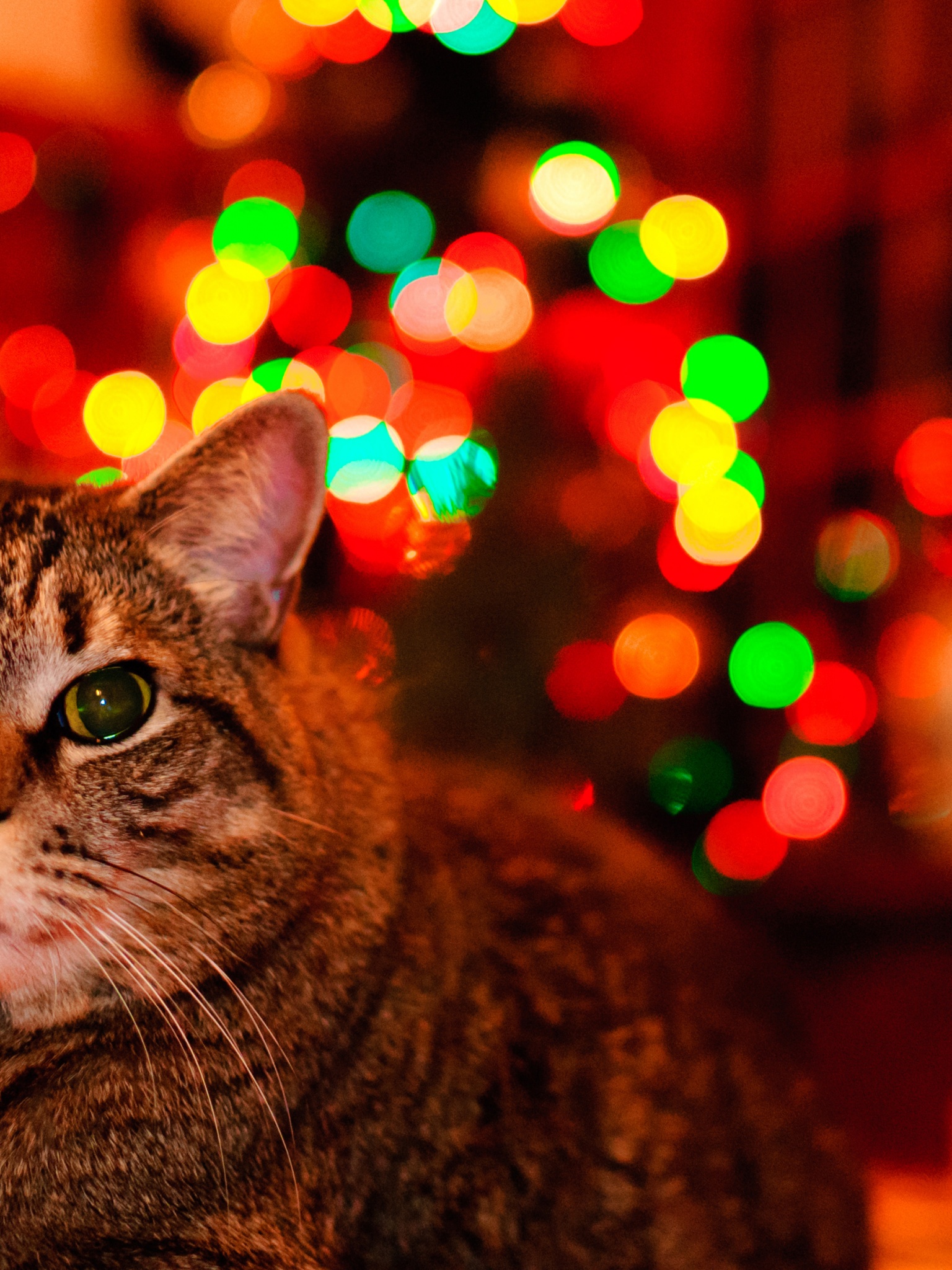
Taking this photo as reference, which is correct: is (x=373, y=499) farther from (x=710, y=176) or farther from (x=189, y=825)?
(x=710, y=176)

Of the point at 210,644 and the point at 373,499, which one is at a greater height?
the point at 373,499

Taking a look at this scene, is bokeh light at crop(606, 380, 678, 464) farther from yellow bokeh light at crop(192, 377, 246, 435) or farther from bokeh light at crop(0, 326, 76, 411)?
bokeh light at crop(0, 326, 76, 411)

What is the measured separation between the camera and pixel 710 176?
110 inches

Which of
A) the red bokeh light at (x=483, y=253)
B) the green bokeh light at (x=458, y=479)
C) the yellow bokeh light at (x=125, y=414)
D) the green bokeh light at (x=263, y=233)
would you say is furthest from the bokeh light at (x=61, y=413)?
the green bokeh light at (x=458, y=479)

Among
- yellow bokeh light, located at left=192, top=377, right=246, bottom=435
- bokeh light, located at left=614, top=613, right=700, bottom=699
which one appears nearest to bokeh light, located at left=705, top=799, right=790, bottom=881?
bokeh light, located at left=614, top=613, right=700, bottom=699

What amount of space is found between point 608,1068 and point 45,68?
3078mm

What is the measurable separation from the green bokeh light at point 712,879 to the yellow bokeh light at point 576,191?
48.6 inches

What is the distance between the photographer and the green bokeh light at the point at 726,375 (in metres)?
2.09

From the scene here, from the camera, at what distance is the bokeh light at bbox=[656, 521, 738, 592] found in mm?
1971

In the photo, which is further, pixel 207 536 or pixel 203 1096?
pixel 207 536

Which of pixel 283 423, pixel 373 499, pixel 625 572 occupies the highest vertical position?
pixel 625 572

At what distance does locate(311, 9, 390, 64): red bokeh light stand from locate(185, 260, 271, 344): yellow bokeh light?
1.49 ft

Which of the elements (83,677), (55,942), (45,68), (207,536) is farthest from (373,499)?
(45,68)

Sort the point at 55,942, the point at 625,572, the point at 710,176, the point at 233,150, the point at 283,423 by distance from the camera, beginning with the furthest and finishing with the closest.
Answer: the point at 710,176 < the point at 233,150 < the point at 625,572 < the point at 283,423 < the point at 55,942
